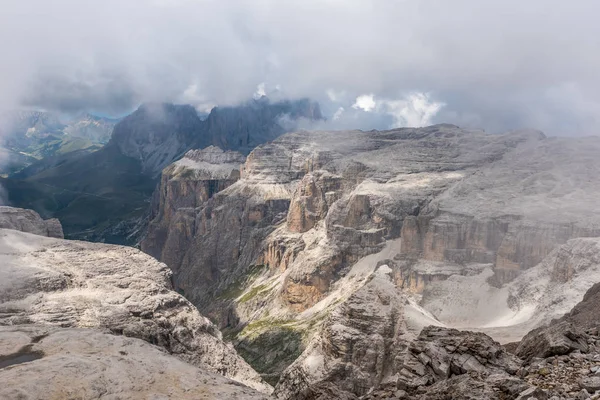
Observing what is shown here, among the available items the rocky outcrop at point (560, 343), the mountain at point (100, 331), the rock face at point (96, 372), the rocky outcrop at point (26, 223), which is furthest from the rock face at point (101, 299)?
the rocky outcrop at point (560, 343)

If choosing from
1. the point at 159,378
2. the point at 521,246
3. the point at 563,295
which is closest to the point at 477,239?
the point at 521,246

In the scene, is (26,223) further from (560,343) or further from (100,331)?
(560,343)

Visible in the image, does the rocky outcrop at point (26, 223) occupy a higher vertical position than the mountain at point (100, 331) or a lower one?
higher

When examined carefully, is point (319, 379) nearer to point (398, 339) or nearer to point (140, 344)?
point (398, 339)

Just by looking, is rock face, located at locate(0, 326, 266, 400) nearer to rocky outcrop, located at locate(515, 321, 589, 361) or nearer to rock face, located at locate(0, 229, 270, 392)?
A: rock face, located at locate(0, 229, 270, 392)

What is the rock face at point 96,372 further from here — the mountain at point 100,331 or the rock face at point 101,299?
the rock face at point 101,299
